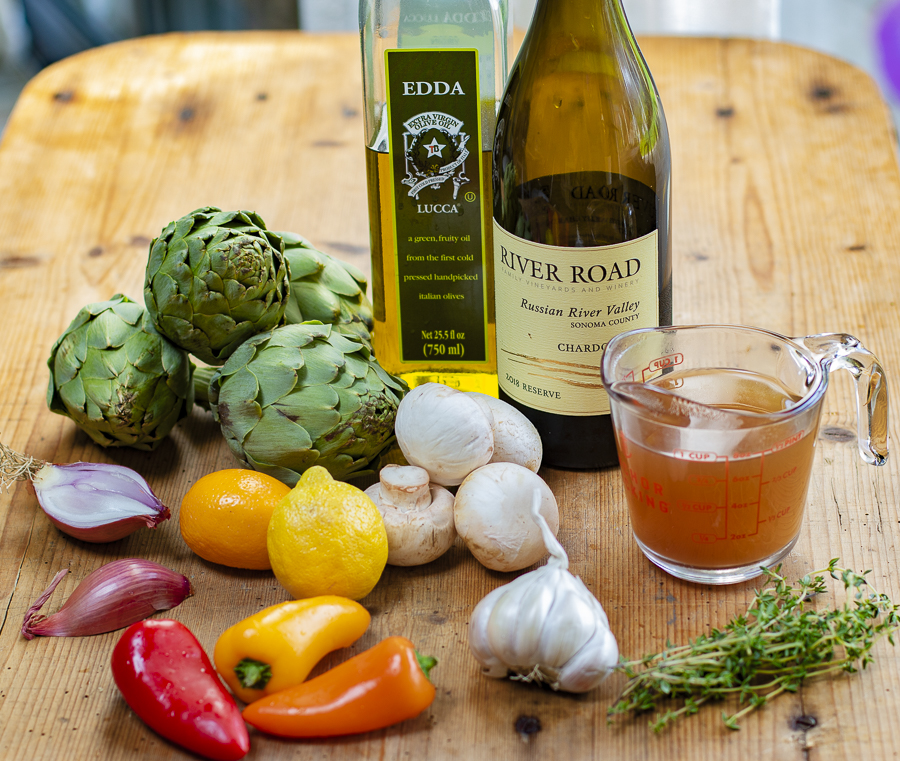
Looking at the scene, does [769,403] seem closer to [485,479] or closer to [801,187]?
[485,479]

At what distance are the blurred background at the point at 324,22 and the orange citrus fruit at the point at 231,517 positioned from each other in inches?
69.6

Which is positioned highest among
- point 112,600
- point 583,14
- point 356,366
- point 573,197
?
point 583,14

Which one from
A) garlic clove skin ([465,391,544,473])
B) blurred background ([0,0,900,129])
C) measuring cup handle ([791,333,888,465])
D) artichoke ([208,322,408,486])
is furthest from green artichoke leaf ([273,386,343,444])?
blurred background ([0,0,900,129])

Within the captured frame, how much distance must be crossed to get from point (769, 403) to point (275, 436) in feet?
1.33

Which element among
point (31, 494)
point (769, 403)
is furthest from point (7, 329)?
point (769, 403)

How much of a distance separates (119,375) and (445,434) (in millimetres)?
301

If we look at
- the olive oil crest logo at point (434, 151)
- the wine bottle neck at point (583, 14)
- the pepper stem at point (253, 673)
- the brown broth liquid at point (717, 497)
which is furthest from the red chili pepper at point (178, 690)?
the wine bottle neck at point (583, 14)

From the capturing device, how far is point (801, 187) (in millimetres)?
1467

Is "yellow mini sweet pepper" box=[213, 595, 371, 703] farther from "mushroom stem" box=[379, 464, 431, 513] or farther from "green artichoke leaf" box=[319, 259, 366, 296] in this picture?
"green artichoke leaf" box=[319, 259, 366, 296]

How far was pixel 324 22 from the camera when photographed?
8.69 feet

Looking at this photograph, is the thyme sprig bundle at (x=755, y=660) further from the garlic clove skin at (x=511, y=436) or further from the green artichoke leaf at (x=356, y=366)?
the green artichoke leaf at (x=356, y=366)

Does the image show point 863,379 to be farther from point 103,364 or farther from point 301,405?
point 103,364

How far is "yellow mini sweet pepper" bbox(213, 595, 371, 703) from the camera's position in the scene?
2.42ft

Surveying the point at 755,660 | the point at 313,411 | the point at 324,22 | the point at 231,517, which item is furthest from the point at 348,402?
the point at 324,22
